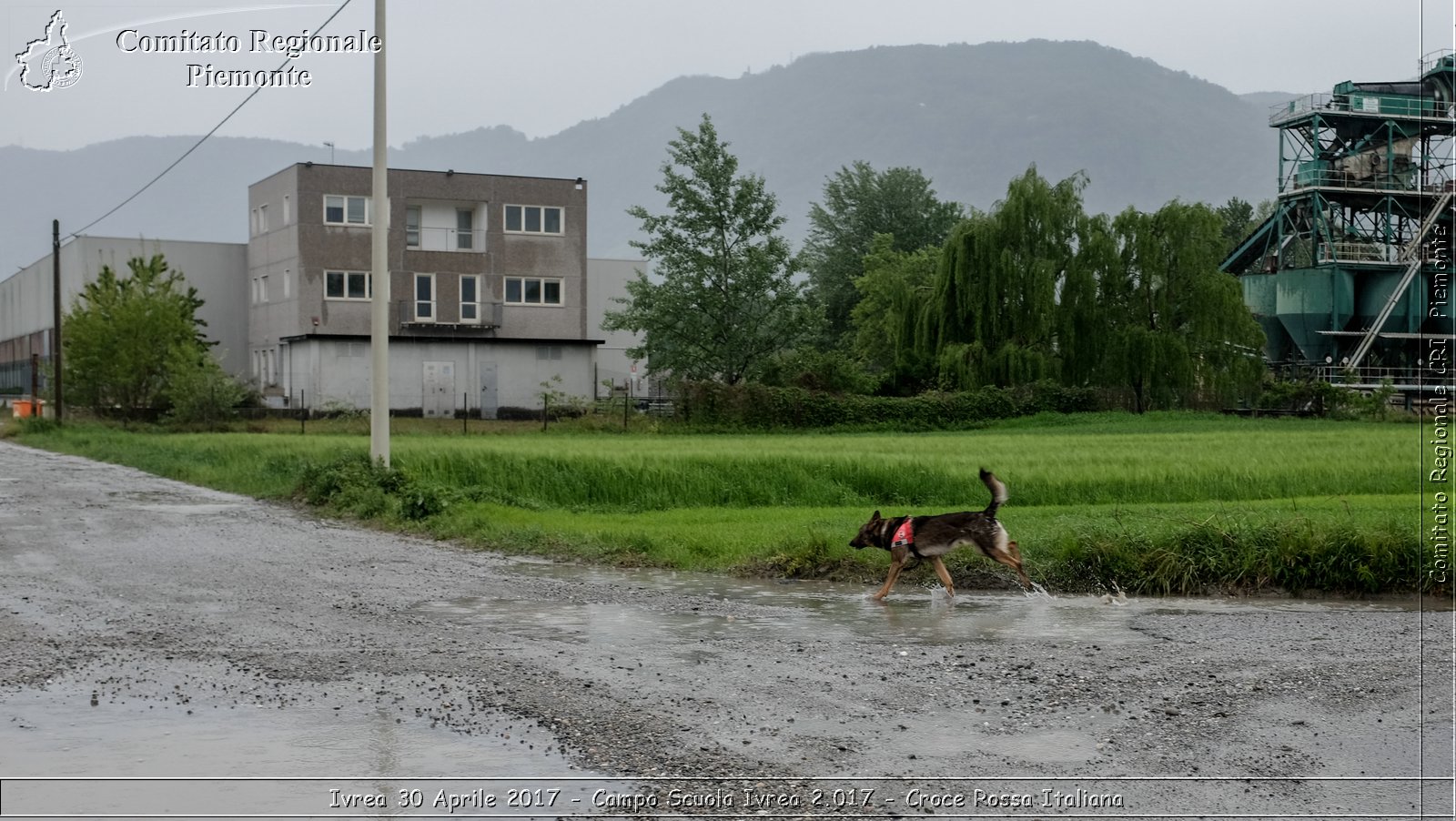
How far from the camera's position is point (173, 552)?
15.6 m

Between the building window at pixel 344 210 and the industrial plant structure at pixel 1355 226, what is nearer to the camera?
the building window at pixel 344 210

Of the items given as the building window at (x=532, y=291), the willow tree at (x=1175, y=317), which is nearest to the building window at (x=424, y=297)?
the building window at (x=532, y=291)

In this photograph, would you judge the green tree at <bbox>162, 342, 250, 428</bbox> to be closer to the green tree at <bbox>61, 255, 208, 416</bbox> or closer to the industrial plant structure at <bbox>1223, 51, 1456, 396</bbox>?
the green tree at <bbox>61, 255, 208, 416</bbox>

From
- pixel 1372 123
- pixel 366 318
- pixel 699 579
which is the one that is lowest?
pixel 699 579

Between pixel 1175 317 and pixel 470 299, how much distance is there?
3269cm

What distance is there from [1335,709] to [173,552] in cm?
1259

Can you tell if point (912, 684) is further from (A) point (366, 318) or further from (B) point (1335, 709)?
(A) point (366, 318)

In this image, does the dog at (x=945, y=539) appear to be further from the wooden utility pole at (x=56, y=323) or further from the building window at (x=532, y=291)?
the building window at (x=532, y=291)

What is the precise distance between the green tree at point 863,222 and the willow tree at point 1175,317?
132ft

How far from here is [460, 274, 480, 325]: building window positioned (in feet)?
215

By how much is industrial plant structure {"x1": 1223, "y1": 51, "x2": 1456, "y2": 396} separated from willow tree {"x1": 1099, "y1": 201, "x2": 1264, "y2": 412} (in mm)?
18348

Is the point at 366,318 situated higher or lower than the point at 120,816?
higher

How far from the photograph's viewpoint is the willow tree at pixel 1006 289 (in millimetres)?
55750

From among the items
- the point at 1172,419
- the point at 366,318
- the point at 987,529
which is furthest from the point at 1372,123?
the point at 987,529
